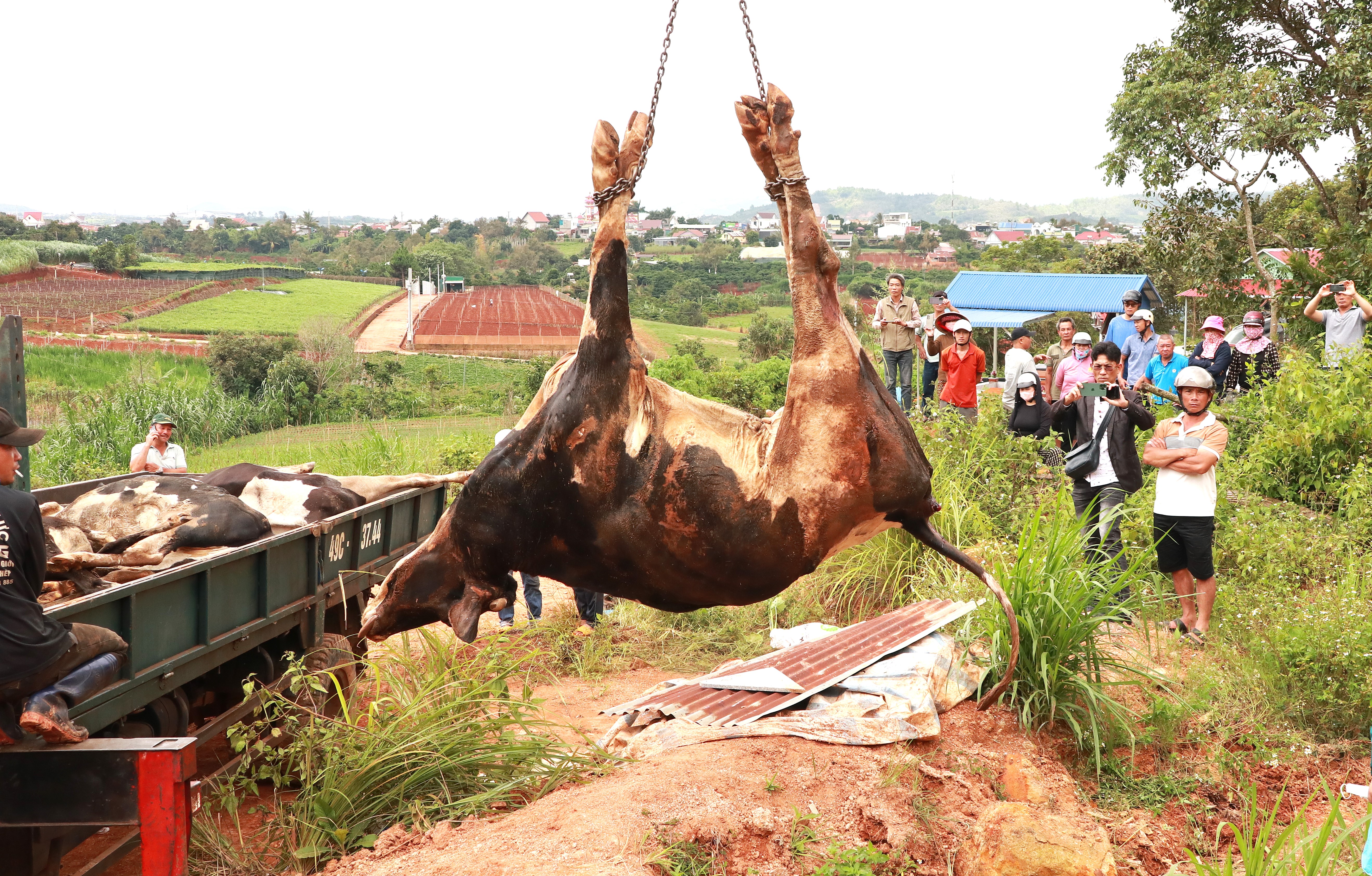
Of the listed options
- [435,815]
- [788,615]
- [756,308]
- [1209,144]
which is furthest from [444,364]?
[435,815]

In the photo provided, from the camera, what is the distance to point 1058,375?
9.00m

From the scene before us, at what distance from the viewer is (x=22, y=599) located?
12.4 ft

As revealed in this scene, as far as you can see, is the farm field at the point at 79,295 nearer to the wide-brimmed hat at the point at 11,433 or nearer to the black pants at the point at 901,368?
the black pants at the point at 901,368

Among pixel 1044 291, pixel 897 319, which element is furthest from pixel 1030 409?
pixel 1044 291

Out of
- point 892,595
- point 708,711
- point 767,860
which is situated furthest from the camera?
point 892,595

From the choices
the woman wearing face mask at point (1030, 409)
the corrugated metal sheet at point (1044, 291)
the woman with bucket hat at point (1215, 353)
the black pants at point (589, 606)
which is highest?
the corrugated metal sheet at point (1044, 291)

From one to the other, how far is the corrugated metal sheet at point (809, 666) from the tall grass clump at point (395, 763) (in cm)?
96

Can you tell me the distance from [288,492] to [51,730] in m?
2.85

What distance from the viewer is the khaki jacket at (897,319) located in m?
11.1

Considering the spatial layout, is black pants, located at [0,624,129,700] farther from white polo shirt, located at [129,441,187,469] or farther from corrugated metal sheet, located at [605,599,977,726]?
white polo shirt, located at [129,441,187,469]

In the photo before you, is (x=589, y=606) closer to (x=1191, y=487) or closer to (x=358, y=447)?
(x=1191, y=487)

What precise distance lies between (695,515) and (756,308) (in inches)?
1825

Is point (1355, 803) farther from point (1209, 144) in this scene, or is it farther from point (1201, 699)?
point (1209, 144)

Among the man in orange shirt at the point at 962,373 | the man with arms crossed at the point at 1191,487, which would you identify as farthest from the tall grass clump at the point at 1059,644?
the man in orange shirt at the point at 962,373
